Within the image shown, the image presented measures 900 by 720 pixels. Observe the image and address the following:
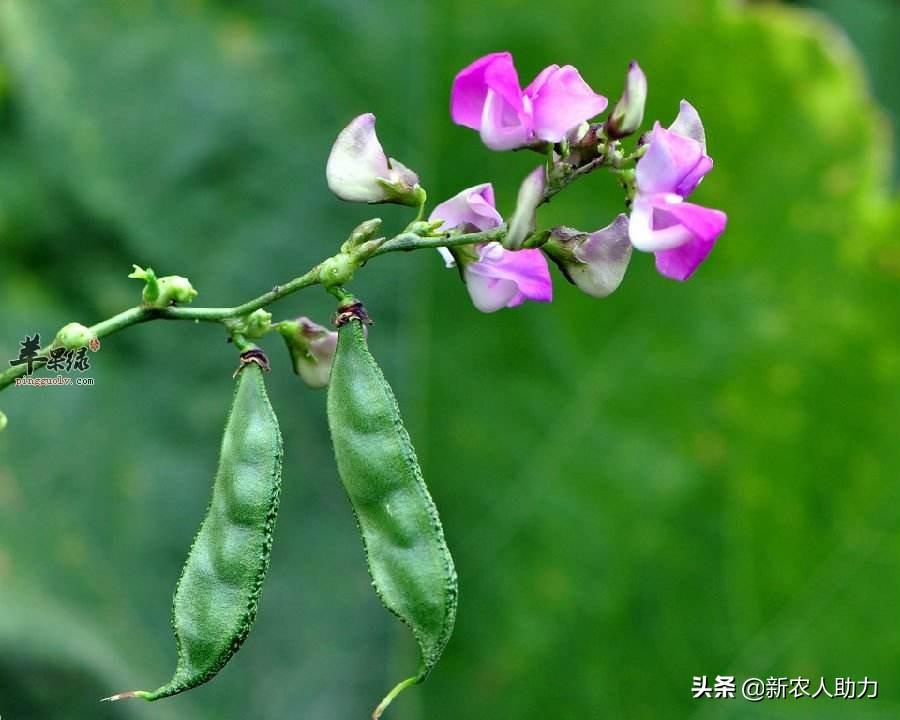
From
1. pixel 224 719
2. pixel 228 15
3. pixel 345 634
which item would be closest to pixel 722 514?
pixel 345 634

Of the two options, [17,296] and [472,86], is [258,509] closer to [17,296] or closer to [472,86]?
[472,86]

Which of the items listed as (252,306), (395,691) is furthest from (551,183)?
(395,691)

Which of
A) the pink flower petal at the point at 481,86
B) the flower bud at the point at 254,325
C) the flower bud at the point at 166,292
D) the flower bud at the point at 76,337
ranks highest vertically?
the pink flower petal at the point at 481,86

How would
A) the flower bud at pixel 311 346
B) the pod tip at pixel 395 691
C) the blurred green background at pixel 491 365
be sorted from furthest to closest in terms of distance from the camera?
the blurred green background at pixel 491 365
the flower bud at pixel 311 346
the pod tip at pixel 395 691

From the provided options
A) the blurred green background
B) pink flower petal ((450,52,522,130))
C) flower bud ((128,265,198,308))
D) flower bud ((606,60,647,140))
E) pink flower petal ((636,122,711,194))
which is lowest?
the blurred green background

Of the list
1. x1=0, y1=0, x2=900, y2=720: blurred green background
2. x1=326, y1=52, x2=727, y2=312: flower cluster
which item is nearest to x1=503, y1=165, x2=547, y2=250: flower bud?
x1=326, y1=52, x2=727, y2=312: flower cluster

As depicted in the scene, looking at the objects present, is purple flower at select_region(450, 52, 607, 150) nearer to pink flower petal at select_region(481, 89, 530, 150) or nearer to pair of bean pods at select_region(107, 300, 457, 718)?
pink flower petal at select_region(481, 89, 530, 150)

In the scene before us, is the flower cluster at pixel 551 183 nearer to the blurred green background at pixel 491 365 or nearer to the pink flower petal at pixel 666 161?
the pink flower petal at pixel 666 161

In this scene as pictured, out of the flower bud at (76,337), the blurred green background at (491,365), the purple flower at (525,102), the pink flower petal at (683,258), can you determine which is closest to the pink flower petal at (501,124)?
the purple flower at (525,102)
